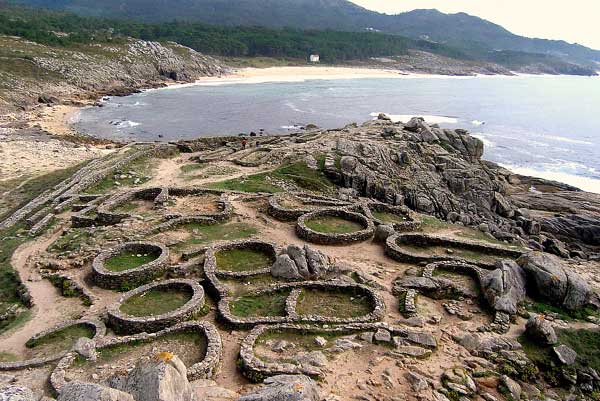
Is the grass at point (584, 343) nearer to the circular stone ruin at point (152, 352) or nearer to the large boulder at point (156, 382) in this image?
the circular stone ruin at point (152, 352)

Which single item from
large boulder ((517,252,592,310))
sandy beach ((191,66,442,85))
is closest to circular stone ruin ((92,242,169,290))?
large boulder ((517,252,592,310))

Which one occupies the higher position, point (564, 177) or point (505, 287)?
point (505, 287)

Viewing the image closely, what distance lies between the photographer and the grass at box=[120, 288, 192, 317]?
18281 mm

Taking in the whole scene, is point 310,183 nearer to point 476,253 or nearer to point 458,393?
point 476,253

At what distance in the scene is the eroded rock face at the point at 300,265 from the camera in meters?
20.7

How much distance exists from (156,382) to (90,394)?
1.24 meters

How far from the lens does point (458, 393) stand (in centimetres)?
1416

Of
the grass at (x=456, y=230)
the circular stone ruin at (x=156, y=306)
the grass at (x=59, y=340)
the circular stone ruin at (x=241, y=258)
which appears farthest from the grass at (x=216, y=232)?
the grass at (x=456, y=230)

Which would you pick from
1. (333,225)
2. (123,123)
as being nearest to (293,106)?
(123,123)

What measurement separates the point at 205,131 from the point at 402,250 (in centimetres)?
5174

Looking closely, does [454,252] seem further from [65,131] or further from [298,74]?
[298,74]

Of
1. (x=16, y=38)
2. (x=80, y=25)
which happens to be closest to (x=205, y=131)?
(x=16, y=38)

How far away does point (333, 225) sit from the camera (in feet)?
88.4

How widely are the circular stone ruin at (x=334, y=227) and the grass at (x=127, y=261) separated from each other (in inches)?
306
